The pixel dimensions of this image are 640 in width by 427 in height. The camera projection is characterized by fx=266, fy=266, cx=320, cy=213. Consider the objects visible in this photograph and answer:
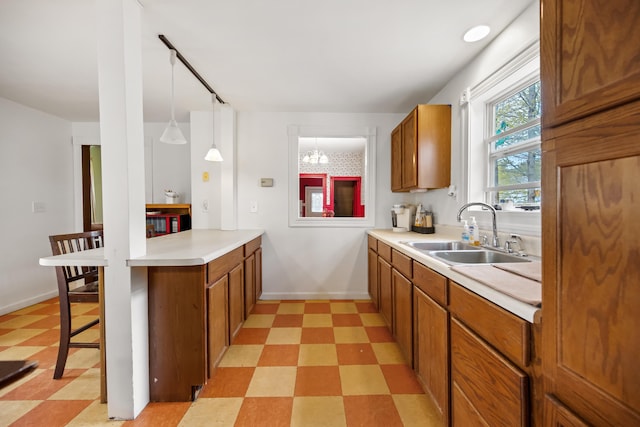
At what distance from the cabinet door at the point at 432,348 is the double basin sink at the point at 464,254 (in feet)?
0.90

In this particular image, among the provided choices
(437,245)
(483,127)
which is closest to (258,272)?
(437,245)

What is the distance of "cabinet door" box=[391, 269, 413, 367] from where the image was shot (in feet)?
5.70

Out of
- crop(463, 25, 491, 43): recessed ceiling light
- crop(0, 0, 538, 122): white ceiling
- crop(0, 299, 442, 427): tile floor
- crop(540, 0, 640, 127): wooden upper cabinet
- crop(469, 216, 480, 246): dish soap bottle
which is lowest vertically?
crop(0, 299, 442, 427): tile floor

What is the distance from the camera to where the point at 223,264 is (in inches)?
73.5

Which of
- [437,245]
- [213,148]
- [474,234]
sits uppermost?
[213,148]

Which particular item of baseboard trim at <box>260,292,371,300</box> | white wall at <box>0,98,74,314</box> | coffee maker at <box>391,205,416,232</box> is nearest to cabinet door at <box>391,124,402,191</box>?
coffee maker at <box>391,205,416,232</box>

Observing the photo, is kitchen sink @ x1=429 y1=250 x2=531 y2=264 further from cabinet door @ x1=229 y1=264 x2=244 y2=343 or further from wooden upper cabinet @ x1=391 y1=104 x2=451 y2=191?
cabinet door @ x1=229 y1=264 x2=244 y2=343

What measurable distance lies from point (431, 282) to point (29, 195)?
436cm

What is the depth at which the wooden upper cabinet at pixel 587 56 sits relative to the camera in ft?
1.69

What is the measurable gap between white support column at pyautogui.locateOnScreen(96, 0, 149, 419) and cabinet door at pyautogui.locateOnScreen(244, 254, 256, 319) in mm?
1052

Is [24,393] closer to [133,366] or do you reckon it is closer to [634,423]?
[133,366]

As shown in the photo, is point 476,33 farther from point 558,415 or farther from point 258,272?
point 258,272

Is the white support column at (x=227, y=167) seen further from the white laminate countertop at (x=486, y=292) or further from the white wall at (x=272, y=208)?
the white laminate countertop at (x=486, y=292)

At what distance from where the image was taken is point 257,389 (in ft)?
5.48
